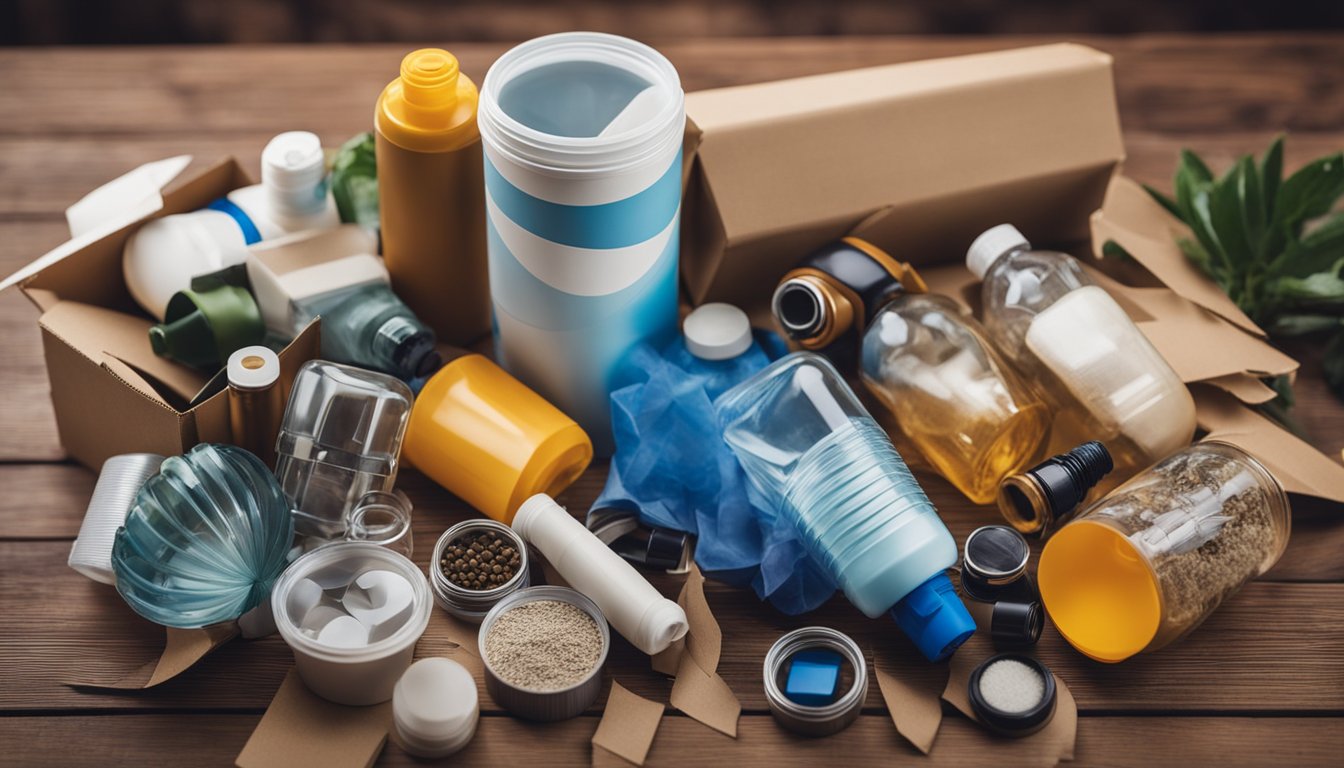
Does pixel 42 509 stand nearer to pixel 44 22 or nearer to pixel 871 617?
pixel 871 617

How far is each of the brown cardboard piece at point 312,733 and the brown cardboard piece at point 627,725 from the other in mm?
167

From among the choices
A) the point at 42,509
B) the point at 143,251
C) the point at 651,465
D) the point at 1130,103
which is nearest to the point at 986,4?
the point at 1130,103

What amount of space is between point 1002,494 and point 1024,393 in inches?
3.9

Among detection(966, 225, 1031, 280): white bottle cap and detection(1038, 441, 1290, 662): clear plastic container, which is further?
detection(966, 225, 1031, 280): white bottle cap

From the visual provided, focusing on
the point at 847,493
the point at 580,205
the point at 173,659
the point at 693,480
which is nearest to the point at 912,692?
the point at 847,493

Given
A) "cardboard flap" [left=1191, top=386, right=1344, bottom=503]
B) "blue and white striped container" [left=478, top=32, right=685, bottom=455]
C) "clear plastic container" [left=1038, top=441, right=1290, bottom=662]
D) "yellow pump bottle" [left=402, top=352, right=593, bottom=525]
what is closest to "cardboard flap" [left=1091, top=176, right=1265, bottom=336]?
"cardboard flap" [left=1191, top=386, right=1344, bottom=503]

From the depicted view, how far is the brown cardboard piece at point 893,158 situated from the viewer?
1218mm

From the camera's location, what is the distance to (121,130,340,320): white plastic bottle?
1.17 meters

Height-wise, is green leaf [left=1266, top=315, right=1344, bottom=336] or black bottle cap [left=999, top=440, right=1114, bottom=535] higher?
green leaf [left=1266, top=315, right=1344, bottom=336]

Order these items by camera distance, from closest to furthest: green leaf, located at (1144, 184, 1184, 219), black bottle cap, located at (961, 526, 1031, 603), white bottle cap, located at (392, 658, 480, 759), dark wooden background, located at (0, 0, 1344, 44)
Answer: white bottle cap, located at (392, 658, 480, 759) < black bottle cap, located at (961, 526, 1031, 603) < green leaf, located at (1144, 184, 1184, 219) < dark wooden background, located at (0, 0, 1344, 44)

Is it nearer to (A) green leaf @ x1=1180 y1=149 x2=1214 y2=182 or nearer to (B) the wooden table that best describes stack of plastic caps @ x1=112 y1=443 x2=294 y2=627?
(B) the wooden table

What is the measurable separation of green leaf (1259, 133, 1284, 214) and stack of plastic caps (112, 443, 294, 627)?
3.31 ft

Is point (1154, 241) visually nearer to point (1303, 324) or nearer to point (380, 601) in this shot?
point (1303, 324)

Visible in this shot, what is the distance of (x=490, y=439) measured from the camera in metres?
1.11
